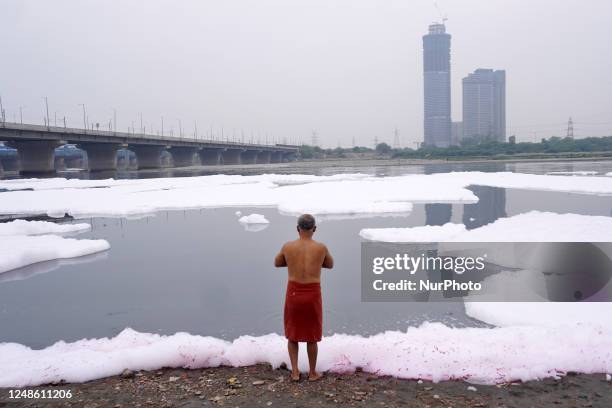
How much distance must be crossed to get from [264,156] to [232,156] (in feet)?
94.5

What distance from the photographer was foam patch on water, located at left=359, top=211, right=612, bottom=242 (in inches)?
428

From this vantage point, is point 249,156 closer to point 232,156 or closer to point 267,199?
point 232,156

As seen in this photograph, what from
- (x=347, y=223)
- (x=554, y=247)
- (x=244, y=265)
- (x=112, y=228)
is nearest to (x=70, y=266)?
(x=244, y=265)

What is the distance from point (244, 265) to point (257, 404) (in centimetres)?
626

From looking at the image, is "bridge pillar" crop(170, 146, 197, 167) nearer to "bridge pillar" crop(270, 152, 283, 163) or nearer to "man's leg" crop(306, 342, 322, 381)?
"bridge pillar" crop(270, 152, 283, 163)

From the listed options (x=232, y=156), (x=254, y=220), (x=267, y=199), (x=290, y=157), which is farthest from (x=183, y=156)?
(x=254, y=220)

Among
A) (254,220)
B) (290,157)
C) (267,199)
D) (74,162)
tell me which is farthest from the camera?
(290,157)

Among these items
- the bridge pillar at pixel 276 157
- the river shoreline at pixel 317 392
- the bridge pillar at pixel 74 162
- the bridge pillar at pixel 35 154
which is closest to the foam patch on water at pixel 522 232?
the river shoreline at pixel 317 392

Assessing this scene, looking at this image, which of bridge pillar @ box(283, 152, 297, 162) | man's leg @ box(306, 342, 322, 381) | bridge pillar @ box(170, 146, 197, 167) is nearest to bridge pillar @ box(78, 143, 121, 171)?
bridge pillar @ box(170, 146, 197, 167)

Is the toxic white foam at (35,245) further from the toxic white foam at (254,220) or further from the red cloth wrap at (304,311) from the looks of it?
the red cloth wrap at (304,311)

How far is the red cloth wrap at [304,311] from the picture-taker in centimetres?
446

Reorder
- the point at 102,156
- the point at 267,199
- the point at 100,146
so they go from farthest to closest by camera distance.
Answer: the point at 102,156 < the point at 100,146 < the point at 267,199

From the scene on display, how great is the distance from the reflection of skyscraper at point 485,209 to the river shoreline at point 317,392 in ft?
32.5

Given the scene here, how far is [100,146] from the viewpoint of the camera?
71875 millimetres
